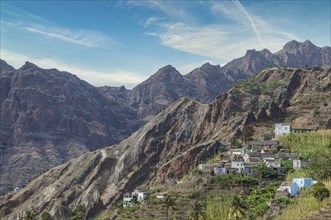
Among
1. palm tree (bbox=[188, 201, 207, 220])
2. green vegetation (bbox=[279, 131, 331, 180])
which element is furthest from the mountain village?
palm tree (bbox=[188, 201, 207, 220])

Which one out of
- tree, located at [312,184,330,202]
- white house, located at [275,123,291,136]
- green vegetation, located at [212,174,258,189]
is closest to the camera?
tree, located at [312,184,330,202]

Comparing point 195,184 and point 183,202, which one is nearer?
point 183,202

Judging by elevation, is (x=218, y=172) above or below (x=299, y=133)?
below

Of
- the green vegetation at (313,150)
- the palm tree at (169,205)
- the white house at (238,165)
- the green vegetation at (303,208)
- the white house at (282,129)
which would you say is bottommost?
the palm tree at (169,205)

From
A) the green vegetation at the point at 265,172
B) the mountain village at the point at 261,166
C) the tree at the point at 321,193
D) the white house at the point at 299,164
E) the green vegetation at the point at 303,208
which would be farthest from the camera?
the white house at the point at 299,164

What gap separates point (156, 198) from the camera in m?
140

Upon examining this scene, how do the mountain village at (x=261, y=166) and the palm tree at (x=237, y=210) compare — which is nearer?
the palm tree at (x=237, y=210)

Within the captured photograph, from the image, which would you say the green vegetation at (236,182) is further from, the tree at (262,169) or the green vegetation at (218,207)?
the green vegetation at (218,207)

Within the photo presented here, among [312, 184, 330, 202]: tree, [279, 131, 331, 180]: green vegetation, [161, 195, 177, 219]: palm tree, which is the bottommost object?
[161, 195, 177, 219]: palm tree

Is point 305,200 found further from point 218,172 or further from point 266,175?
point 218,172

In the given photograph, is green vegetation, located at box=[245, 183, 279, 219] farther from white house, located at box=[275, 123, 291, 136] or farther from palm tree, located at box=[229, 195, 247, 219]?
white house, located at box=[275, 123, 291, 136]

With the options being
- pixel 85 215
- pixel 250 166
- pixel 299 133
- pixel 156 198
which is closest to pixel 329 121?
pixel 299 133

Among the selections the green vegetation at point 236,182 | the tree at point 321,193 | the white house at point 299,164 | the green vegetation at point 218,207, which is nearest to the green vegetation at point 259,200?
the green vegetation at point 236,182

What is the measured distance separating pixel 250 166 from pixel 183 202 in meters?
30.8
